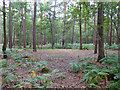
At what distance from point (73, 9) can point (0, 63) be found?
5050 mm

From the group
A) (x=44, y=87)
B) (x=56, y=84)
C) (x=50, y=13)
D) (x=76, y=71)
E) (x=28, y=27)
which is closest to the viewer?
(x=44, y=87)

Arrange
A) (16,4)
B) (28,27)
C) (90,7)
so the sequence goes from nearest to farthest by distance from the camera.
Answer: (90,7)
(16,4)
(28,27)

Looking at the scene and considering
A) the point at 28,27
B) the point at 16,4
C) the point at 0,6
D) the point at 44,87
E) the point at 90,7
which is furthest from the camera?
the point at 28,27

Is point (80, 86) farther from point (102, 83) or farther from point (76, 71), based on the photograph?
point (76, 71)

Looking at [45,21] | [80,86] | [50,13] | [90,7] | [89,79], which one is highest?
[50,13]

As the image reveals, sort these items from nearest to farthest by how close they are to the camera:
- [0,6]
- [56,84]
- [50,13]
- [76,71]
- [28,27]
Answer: [56,84]
[76,71]
[0,6]
[50,13]
[28,27]

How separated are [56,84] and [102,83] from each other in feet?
5.17

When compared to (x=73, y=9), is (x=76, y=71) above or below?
below

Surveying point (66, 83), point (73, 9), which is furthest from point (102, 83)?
point (73, 9)

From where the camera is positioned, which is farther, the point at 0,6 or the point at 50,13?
the point at 50,13

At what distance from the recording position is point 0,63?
4.94 metres

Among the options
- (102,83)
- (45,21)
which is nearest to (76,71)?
(102,83)

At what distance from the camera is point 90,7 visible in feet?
15.5

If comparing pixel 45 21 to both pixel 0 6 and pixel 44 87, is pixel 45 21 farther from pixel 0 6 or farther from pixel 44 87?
pixel 44 87
